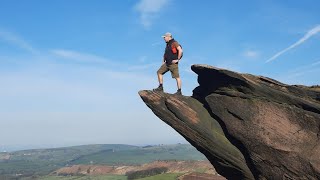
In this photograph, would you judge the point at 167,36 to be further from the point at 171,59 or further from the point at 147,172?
the point at 147,172

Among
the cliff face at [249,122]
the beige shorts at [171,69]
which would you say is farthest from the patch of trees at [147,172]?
the cliff face at [249,122]

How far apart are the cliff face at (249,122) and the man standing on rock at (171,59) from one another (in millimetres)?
1241

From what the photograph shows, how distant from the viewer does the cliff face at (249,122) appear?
23203mm

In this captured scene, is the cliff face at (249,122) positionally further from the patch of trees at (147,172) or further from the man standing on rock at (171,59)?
the patch of trees at (147,172)

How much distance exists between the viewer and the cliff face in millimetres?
23203

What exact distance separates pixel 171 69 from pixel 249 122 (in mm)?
6473

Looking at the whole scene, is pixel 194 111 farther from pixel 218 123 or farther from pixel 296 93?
pixel 296 93

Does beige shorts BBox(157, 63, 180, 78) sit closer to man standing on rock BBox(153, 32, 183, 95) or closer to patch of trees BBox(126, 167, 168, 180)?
man standing on rock BBox(153, 32, 183, 95)

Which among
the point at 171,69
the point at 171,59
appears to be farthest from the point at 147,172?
the point at 171,59

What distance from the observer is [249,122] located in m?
23.9

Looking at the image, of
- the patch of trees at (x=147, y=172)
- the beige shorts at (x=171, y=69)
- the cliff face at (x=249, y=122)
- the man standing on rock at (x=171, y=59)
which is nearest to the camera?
the cliff face at (x=249, y=122)

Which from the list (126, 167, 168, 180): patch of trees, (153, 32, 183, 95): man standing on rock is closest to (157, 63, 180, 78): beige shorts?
(153, 32, 183, 95): man standing on rock

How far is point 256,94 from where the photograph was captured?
24.4 m

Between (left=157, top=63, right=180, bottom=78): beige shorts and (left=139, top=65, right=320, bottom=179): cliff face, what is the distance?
1249 millimetres
